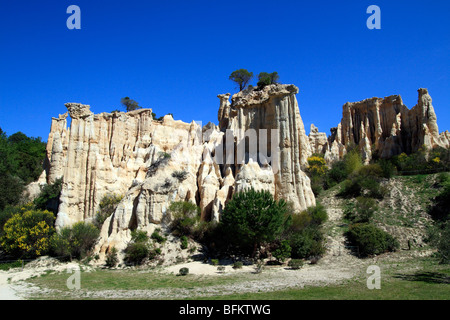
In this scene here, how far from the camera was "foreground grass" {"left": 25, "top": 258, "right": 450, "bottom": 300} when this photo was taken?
53.6 feet

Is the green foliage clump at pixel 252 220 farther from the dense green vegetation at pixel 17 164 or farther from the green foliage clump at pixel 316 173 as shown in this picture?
the dense green vegetation at pixel 17 164

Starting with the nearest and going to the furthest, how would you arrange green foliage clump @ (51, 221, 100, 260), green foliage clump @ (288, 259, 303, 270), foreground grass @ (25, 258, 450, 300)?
1. foreground grass @ (25, 258, 450, 300)
2. green foliage clump @ (288, 259, 303, 270)
3. green foliage clump @ (51, 221, 100, 260)

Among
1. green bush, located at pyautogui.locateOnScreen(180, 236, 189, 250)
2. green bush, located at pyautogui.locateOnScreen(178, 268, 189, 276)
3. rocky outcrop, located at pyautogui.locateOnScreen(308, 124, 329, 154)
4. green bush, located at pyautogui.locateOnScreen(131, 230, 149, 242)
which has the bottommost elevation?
green bush, located at pyautogui.locateOnScreen(178, 268, 189, 276)

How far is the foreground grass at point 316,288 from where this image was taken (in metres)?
16.3

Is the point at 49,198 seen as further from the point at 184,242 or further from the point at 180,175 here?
the point at 184,242

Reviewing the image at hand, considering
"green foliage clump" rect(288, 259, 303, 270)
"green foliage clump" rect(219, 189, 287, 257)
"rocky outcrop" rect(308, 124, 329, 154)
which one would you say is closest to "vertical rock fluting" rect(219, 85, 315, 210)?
"green foliage clump" rect(219, 189, 287, 257)

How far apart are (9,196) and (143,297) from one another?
31.5 meters

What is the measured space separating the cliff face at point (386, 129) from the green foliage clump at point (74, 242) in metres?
38.0

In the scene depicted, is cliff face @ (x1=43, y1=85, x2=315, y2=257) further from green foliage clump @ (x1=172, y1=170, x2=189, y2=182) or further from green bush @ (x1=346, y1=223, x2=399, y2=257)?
green bush @ (x1=346, y1=223, x2=399, y2=257)

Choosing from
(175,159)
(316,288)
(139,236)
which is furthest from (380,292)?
(175,159)

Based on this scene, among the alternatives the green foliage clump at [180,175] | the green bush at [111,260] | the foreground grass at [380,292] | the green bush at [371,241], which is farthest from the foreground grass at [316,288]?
the green foliage clump at [180,175]

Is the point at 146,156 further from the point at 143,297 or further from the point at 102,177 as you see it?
the point at 143,297

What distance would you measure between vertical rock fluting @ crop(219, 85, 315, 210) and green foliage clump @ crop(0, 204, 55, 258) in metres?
17.7
